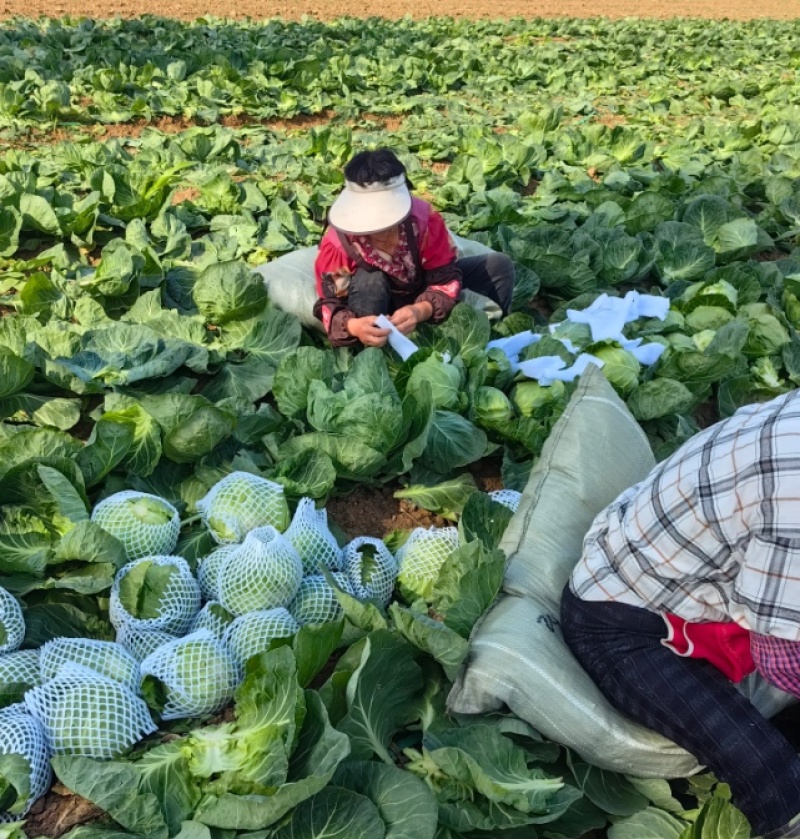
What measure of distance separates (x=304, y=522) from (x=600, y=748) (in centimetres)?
123

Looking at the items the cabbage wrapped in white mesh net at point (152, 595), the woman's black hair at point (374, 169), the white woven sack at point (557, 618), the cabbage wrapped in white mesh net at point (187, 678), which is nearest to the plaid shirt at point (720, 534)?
the white woven sack at point (557, 618)

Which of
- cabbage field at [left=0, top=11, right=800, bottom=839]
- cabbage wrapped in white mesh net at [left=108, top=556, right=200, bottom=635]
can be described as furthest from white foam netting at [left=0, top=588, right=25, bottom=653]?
cabbage wrapped in white mesh net at [left=108, top=556, right=200, bottom=635]

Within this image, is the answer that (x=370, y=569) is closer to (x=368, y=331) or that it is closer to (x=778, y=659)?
(x=778, y=659)

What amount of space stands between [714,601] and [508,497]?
3.88 feet

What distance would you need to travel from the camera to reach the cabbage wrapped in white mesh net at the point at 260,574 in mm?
2602

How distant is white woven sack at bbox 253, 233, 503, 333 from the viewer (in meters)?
4.43

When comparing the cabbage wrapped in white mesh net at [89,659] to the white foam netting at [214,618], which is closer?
the cabbage wrapped in white mesh net at [89,659]

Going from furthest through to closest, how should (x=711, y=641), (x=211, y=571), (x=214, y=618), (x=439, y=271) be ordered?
(x=439, y=271) < (x=211, y=571) < (x=214, y=618) < (x=711, y=641)

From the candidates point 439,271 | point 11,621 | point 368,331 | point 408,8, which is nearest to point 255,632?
point 11,621

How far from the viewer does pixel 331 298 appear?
429cm

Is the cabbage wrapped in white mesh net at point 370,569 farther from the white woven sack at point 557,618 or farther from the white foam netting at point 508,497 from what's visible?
the white foam netting at point 508,497

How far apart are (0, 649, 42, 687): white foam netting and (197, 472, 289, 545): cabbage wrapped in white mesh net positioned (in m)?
0.73

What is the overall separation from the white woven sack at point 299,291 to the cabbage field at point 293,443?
14 cm

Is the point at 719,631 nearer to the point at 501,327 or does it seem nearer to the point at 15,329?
the point at 501,327
